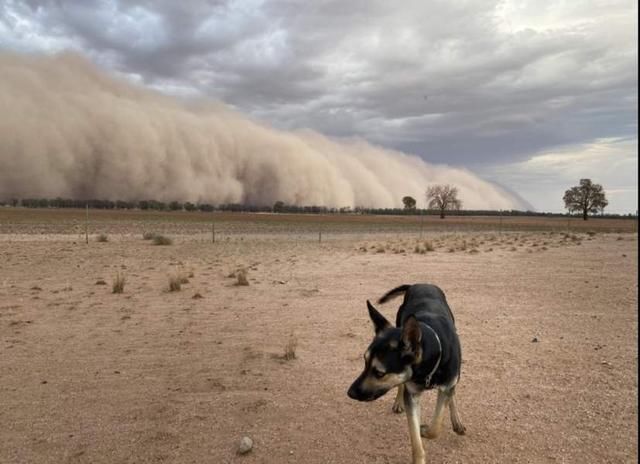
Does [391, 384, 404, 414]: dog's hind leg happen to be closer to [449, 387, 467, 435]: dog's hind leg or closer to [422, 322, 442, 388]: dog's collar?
[449, 387, 467, 435]: dog's hind leg

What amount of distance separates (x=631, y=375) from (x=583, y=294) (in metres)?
7.32

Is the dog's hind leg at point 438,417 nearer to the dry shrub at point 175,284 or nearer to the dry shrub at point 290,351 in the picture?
the dry shrub at point 290,351

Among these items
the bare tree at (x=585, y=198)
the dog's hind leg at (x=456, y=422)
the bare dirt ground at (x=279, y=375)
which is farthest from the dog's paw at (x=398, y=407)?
the bare tree at (x=585, y=198)

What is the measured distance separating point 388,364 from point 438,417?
1038mm

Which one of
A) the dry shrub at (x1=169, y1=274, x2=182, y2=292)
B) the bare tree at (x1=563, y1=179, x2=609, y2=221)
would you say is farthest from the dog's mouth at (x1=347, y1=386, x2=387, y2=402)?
the bare tree at (x1=563, y1=179, x2=609, y2=221)

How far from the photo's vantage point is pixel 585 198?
115 metres

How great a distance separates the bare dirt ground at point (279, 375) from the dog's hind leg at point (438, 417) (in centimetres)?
20

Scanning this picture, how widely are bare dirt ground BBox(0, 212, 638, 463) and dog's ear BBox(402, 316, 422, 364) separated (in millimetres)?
1284

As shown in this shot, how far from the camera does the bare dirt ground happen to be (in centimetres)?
459

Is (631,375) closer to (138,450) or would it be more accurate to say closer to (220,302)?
(138,450)

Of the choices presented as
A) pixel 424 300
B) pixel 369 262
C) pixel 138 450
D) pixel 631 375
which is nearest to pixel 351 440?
pixel 424 300

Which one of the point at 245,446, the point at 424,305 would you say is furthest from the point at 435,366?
the point at 245,446

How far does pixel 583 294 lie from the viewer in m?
13.1

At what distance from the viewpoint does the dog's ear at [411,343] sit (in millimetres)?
3655
